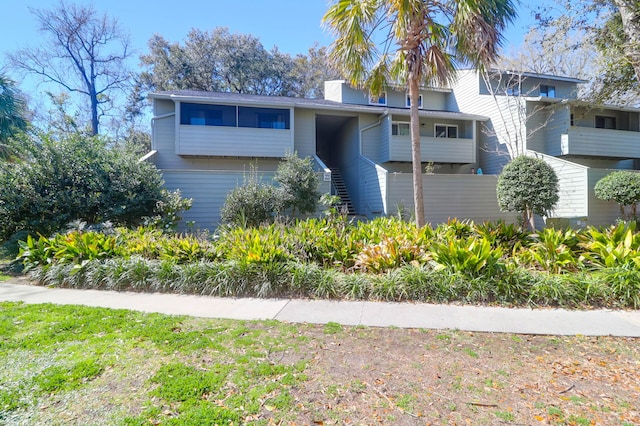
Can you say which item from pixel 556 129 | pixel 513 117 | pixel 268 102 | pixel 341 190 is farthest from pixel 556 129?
pixel 268 102

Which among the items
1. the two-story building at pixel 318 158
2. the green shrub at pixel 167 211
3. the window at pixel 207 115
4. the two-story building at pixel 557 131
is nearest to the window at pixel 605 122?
the two-story building at pixel 557 131

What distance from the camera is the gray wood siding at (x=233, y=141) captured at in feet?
41.8

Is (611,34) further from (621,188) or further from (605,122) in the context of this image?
(605,122)

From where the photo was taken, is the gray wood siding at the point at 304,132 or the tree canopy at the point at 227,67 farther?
the tree canopy at the point at 227,67

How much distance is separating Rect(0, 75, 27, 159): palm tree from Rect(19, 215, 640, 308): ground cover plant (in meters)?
7.43

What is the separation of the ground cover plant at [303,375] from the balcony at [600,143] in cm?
1395

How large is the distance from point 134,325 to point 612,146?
1986cm

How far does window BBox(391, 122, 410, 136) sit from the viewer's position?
48.9ft

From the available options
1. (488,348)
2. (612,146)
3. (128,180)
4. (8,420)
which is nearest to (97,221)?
(128,180)

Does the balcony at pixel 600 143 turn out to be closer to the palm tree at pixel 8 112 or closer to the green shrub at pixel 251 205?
the green shrub at pixel 251 205

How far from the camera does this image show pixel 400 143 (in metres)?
14.2

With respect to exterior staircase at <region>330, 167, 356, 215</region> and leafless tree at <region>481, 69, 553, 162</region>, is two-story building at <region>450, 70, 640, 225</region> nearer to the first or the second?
leafless tree at <region>481, 69, 553, 162</region>

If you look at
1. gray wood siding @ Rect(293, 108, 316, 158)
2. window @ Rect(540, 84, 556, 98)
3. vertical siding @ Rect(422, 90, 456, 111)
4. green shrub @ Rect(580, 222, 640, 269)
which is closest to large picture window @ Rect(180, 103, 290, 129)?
gray wood siding @ Rect(293, 108, 316, 158)

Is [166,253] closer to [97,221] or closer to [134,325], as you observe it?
[134,325]
